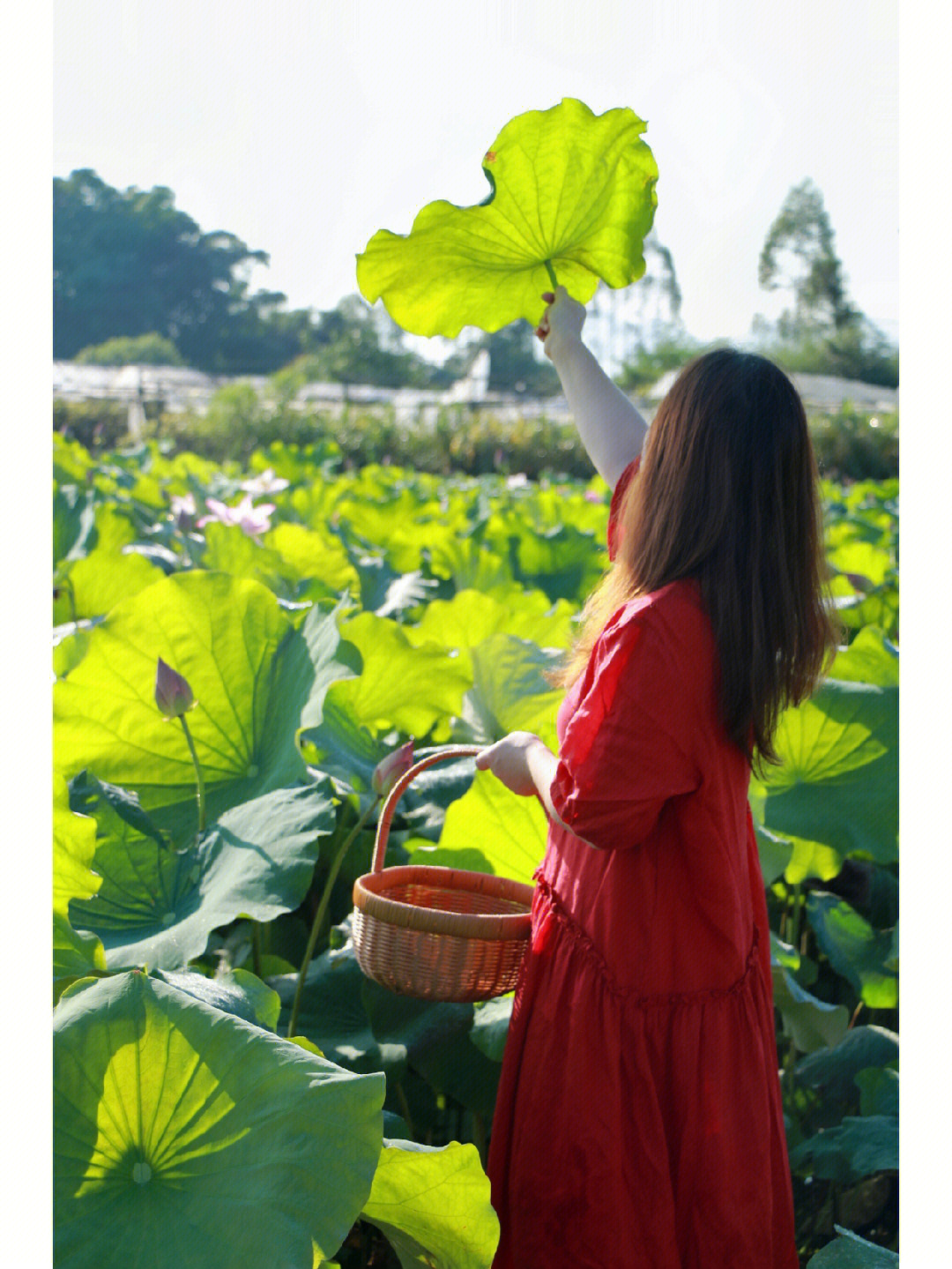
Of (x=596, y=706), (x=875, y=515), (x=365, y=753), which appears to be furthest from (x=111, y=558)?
(x=875, y=515)

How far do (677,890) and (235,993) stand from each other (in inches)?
16.6

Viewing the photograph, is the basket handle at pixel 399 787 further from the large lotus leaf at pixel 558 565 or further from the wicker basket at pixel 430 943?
the large lotus leaf at pixel 558 565

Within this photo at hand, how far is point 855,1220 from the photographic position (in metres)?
1.62

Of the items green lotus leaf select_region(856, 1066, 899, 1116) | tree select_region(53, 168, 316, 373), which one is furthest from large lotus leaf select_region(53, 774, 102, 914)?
tree select_region(53, 168, 316, 373)

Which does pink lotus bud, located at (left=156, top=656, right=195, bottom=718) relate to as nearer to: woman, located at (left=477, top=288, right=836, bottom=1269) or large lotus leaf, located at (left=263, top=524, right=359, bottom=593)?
woman, located at (left=477, top=288, right=836, bottom=1269)

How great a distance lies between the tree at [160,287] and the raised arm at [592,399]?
26364 mm

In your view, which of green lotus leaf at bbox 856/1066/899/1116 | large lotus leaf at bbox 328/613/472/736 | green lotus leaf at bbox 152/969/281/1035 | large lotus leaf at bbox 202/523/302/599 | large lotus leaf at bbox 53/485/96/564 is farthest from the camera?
large lotus leaf at bbox 53/485/96/564

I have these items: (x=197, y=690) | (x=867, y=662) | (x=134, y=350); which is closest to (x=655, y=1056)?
(x=197, y=690)

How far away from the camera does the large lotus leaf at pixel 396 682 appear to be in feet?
5.59

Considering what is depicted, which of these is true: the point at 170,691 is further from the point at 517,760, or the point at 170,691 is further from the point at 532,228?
the point at 532,228

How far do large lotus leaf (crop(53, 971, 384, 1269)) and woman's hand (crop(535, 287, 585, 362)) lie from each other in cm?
87

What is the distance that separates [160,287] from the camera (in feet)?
98.9

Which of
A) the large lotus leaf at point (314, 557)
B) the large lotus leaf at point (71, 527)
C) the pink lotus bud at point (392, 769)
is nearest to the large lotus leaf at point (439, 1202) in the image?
the pink lotus bud at point (392, 769)

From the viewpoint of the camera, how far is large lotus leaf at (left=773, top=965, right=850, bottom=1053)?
158 centimetres
